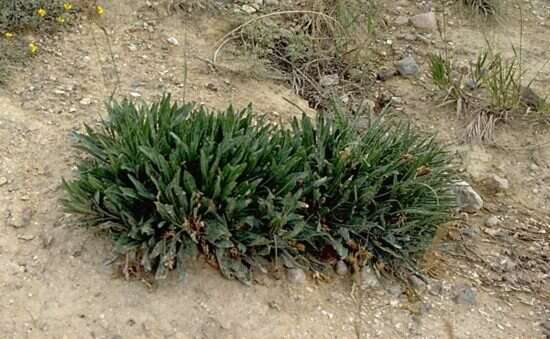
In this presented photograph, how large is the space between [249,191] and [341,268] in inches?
24.3

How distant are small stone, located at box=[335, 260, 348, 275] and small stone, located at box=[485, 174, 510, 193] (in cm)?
124

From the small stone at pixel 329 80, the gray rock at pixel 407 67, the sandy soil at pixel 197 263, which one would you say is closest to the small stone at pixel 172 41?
the sandy soil at pixel 197 263

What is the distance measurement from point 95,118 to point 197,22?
48.0 inches

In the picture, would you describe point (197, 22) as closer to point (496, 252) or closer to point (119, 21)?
point (119, 21)

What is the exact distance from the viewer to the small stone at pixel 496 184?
3957mm

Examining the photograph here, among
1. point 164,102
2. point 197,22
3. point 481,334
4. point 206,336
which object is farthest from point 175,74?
point 481,334

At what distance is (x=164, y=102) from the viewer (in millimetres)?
3213

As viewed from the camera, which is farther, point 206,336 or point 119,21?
point 119,21

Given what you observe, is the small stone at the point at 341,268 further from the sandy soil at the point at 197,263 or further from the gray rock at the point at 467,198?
the gray rock at the point at 467,198

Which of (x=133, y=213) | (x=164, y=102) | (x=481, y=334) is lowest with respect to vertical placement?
(x=481, y=334)

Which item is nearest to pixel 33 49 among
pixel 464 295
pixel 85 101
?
pixel 85 101

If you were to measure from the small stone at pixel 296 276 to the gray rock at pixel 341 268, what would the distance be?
0.19 meters

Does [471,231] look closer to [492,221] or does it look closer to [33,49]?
[492,221]

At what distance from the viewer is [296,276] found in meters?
3.09
